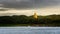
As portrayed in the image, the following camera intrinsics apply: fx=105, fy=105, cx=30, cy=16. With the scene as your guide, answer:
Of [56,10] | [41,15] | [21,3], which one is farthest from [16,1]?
[56,10]

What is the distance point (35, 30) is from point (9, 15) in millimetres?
739

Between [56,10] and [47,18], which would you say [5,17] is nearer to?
[47,18]

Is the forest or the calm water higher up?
the forest

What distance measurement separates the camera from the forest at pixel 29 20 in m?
2.48

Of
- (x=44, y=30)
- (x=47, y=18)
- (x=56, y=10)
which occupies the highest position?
(x=56, y=10)

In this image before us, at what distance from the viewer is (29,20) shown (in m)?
2.51

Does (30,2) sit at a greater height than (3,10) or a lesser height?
greater

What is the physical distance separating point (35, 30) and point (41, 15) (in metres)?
0.41

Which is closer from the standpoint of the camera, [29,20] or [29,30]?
[29,20]

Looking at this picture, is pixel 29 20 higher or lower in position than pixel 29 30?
higher

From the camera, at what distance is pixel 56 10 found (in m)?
2.65

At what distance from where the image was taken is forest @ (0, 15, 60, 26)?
97.8 inches

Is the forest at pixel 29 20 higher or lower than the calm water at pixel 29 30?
higher

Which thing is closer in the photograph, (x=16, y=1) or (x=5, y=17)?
(x=16, y=1)
